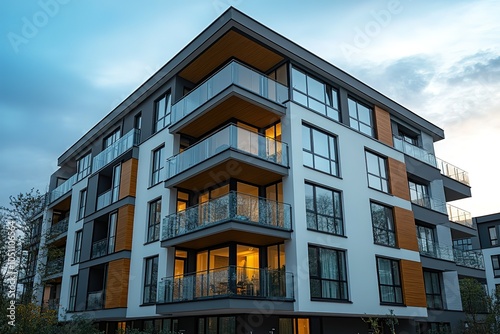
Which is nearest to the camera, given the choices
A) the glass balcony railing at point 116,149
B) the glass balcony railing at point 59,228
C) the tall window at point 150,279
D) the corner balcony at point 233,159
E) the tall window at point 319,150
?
the corner balcony at point 233,159

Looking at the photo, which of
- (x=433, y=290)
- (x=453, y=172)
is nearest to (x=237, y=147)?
(x=433, y=290)

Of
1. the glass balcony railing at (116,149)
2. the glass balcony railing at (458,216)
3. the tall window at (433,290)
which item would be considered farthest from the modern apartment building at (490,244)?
the glass balcony railing at (116,149)

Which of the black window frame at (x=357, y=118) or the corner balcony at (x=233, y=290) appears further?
the black window frame at (x=357, y=118)

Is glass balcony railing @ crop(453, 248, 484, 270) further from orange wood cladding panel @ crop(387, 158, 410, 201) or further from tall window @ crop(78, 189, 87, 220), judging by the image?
tall window @ crop(78, 189, 87, 220)

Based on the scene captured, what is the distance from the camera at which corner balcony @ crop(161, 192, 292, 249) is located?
606 inches

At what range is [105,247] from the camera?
22.9 m

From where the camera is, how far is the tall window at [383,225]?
1984cm

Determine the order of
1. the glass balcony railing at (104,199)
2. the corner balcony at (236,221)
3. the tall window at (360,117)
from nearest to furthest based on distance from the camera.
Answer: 1. the corner balcony at (236,221)
2. the tall window at (360,117)
3. the glass balcony railing at (104,199)

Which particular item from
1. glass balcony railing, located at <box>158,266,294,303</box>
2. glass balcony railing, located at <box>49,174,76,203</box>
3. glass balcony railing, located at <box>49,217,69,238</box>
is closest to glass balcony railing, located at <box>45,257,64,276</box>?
glass balcony railing, located at <box>49,217,69,238</box>

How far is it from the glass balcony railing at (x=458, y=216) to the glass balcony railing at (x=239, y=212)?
46.0 ft

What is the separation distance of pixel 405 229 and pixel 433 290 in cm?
422

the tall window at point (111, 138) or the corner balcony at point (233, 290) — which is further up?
the tall window at point (111, 138)

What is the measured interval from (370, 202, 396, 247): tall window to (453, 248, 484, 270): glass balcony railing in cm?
635

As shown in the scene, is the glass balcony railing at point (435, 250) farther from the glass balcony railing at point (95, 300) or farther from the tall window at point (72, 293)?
the tall window at point (72, 293)
